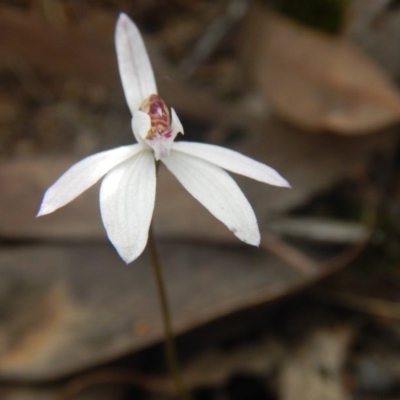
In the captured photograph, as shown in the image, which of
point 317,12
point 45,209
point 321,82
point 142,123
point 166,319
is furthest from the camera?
point 317,12

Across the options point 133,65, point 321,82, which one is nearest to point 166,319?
point 133,65

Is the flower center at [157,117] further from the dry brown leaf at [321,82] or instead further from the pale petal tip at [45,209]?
the dry brown leaf at [321,82]

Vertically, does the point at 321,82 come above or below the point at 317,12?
below

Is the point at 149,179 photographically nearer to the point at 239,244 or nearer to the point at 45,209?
the point at 45,209

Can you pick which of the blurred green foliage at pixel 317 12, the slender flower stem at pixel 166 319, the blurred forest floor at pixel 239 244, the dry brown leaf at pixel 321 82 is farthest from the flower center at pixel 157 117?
the blurred green foliage at pixel 317 12

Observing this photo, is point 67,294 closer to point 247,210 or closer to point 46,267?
point 46,267

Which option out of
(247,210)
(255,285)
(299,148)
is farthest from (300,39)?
(247,210)

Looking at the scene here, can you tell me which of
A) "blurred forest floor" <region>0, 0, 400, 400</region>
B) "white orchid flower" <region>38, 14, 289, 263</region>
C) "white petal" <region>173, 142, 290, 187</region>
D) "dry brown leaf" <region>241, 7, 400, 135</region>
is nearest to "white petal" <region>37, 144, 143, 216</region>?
"white orchid flower" <region>38, 14, 289, 263</region>
